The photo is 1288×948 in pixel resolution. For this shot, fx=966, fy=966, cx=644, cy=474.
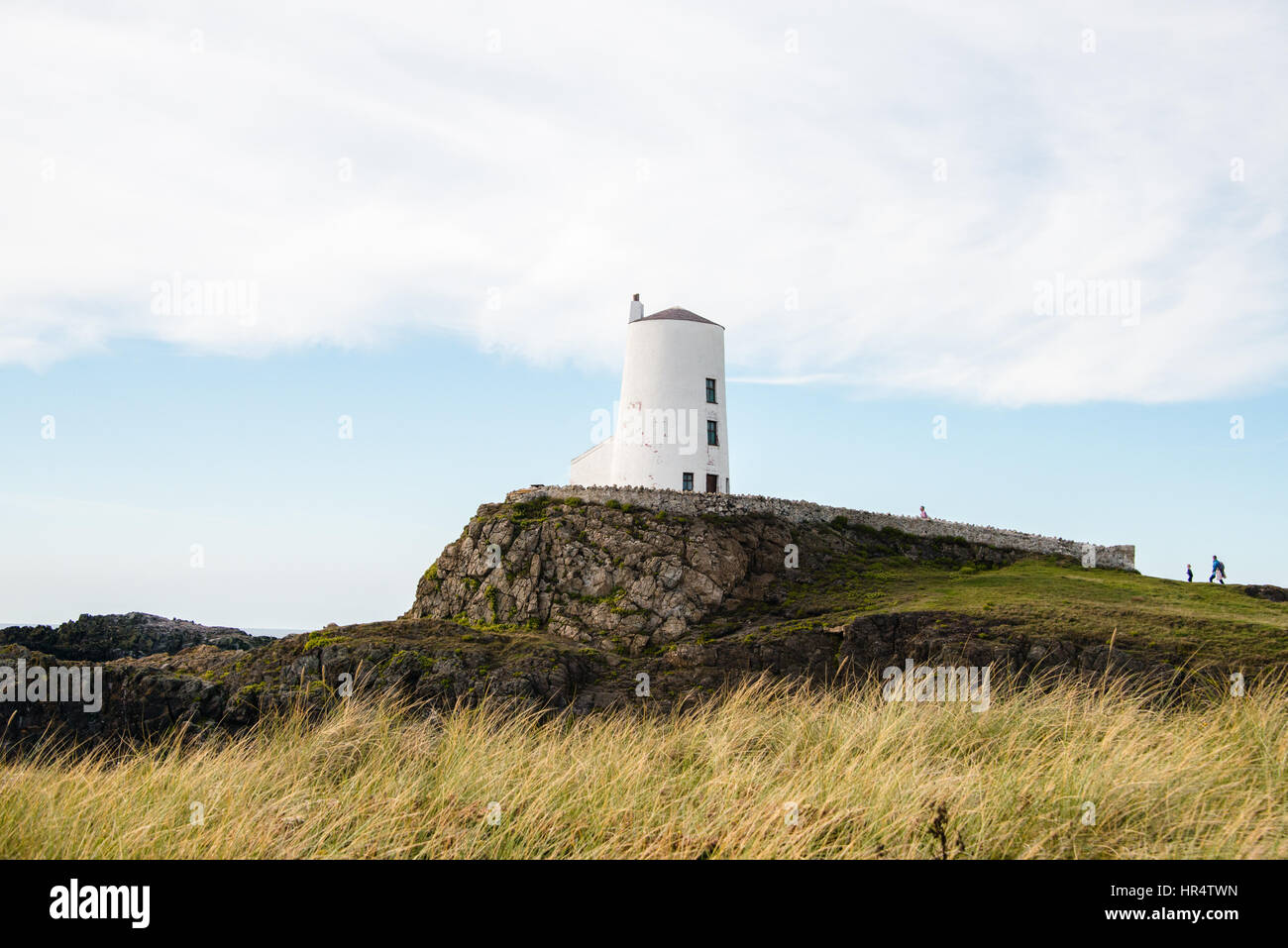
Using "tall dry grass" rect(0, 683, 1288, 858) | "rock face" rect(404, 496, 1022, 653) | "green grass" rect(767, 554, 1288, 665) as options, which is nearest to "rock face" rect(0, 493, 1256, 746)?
"rock face" rect(404, 496, 1022, 653)

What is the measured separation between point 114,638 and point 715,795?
4199 centimetres

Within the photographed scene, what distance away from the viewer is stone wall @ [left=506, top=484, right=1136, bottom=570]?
119 ft

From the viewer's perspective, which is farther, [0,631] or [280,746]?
[0,631]


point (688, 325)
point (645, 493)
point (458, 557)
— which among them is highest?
point (688, 325)

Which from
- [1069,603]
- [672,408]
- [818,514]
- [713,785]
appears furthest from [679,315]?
[713,785]

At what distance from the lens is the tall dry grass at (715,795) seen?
551cm

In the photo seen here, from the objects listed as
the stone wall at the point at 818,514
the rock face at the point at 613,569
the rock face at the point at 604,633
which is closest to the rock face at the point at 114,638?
the rock face at the point at 604,633

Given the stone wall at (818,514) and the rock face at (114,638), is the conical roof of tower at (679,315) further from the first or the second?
the rock face at (114,638)

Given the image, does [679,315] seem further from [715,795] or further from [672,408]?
[715,795]

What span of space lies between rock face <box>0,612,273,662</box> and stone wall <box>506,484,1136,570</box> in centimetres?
1464
